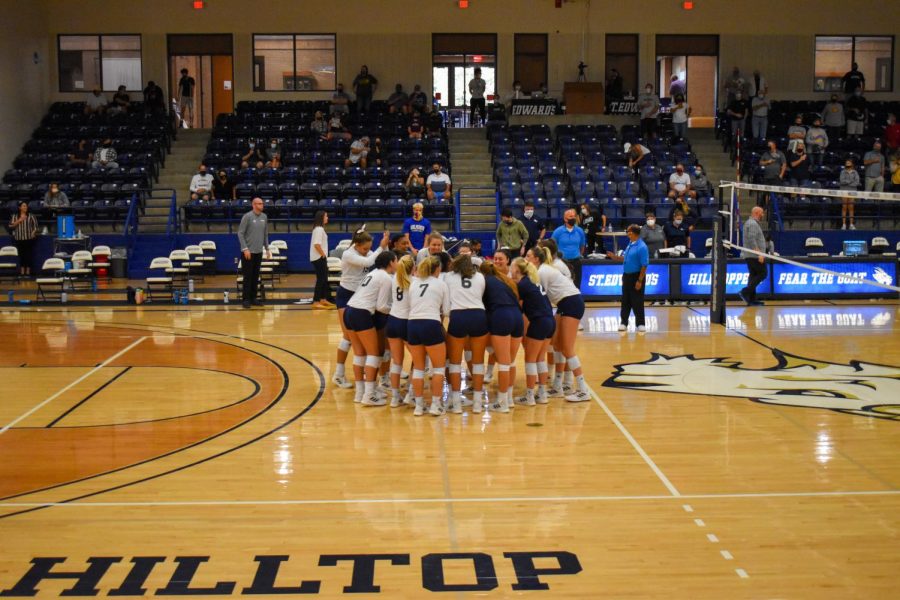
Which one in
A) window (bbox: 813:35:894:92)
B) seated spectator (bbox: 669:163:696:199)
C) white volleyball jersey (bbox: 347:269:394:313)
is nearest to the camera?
white volleyball jersey (bbox: 347:269:394:313)

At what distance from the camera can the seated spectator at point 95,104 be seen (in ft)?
99.1

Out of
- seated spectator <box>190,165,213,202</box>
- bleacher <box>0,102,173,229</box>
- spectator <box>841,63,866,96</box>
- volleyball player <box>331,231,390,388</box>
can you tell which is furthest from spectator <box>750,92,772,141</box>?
volleyball player <box>331,231,390,388</box>

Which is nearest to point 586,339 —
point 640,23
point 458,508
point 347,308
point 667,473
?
point 347,308

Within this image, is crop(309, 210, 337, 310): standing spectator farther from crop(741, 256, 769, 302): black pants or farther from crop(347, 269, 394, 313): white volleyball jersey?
crop(741, 256, 769, 302): black pants

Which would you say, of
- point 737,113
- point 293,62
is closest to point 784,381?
point 737,113

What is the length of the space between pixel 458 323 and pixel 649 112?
792 inches

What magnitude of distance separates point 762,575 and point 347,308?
19.0 feet

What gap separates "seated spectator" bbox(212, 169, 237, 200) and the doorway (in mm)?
5720

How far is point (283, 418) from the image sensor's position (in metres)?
10.7

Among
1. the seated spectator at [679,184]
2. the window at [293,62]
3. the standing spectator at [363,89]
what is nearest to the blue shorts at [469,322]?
the seated spectator at [679,184]

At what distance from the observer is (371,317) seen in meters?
11.0

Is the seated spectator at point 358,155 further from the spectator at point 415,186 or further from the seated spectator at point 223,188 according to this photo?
the seated spectator at point 223,188

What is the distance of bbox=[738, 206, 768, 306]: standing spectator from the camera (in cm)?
1708

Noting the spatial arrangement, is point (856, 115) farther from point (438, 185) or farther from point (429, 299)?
point (429, 299)
